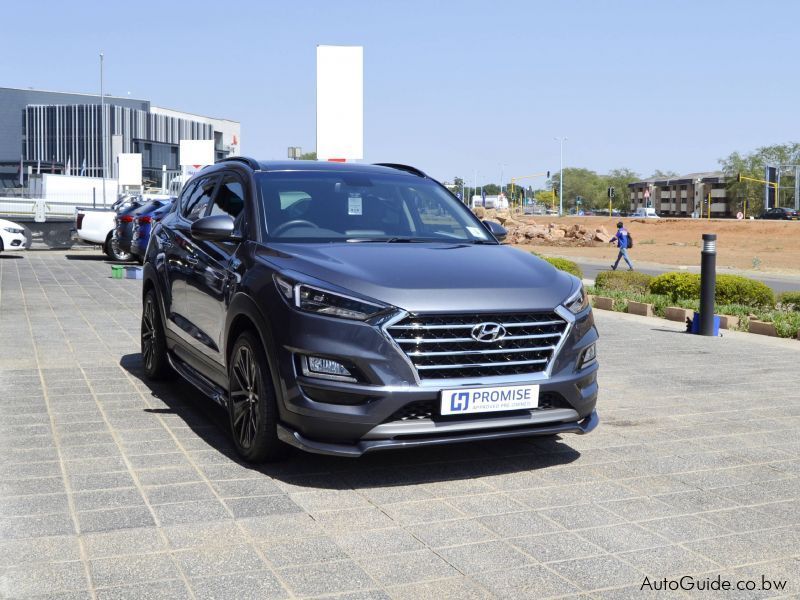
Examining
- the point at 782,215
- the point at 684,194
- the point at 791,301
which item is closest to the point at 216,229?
the point at 791,301

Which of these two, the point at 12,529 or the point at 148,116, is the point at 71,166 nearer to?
the point at 148,116

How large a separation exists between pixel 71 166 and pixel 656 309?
378 ft

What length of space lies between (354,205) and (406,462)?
1.71 metres

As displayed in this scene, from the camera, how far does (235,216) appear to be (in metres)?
6.39

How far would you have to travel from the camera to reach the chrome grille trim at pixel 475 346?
4.89 metres

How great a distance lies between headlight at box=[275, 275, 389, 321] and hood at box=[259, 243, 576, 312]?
6 centimetres


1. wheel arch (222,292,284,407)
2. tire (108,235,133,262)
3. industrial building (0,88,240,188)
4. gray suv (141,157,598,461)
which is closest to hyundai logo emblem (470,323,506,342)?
gray suv (141,157,598,461)

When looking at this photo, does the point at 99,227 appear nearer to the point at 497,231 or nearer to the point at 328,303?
the point at 497,231

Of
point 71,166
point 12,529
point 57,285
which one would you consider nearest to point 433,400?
point 12,529

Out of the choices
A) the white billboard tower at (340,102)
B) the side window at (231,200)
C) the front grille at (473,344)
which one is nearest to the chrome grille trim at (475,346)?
the front grille at (473,344)

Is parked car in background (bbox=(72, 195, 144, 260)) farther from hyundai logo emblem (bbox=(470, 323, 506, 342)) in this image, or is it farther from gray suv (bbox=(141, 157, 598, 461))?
hyundai logo emblem (bbox=(470, 323, 506, 342))

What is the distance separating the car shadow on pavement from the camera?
5.32m

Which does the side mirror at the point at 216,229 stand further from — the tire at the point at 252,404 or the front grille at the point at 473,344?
the front grille at the point at 473,344

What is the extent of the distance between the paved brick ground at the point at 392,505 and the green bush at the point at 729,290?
757 centimetres
